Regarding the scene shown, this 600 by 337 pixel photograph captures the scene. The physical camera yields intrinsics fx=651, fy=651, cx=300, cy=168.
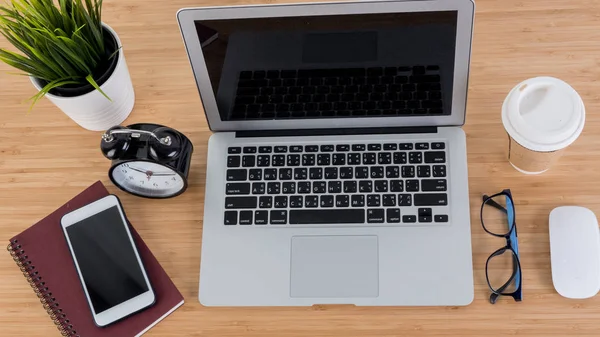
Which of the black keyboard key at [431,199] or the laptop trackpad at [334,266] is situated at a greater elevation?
the black keyboard key at [431,199]

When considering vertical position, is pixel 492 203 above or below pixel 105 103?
below

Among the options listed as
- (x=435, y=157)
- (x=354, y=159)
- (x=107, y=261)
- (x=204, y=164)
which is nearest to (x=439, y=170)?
(x=435, y=157)

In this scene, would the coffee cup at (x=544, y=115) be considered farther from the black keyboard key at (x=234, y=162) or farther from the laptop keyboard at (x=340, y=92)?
the black keyboard key at (x=234, y=162)

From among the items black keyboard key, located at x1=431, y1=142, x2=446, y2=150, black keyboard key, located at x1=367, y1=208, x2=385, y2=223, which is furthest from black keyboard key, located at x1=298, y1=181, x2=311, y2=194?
black keyboard key, located at x1=431, y1=142, x2=446, y2=150

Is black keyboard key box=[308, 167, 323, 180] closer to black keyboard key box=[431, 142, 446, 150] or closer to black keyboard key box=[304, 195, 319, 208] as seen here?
black keyboard key box=[304, 195, 319, 208]

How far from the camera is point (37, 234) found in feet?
3.43

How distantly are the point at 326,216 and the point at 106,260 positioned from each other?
0.34 metres

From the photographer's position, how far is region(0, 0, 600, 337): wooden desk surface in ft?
3.14

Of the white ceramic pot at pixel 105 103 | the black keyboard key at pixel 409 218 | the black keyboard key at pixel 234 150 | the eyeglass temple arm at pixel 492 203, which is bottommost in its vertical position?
the eyeglass temple arm at pixel 492 203

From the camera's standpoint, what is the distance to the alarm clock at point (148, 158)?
954 mm

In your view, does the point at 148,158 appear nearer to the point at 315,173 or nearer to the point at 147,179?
the point at 147,179

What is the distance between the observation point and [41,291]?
3.30 ft

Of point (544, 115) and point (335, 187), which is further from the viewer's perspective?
point (335, 187)

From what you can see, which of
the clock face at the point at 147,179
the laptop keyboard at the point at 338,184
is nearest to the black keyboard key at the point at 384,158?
the laptop keyboard at the point at 338,184
